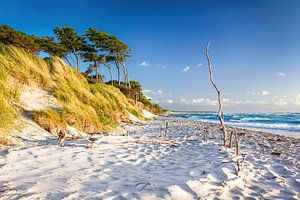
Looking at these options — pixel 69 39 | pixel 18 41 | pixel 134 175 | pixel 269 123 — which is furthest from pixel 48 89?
pixel 269 123

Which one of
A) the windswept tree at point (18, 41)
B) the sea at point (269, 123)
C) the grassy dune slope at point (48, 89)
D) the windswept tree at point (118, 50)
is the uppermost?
the windswept tree at point (118, 50)

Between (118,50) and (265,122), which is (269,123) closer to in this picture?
(265,122)

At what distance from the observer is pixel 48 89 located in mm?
9594

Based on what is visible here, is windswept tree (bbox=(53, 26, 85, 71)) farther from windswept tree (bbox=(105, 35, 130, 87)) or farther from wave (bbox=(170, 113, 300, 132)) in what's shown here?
wave (bbox=(170, 113, 300, 132))

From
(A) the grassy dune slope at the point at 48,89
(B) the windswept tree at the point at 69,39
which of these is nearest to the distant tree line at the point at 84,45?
(B) the windswept tree at the point at 69,39

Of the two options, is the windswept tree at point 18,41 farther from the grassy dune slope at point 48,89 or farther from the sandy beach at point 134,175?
the sandy beach at point 134,175

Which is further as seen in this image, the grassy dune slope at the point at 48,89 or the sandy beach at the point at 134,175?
the grassy dune slope at the point at 48,89

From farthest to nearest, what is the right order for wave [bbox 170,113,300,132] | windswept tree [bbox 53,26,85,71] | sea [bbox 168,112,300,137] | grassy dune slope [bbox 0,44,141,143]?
windswept tree [bbox 53,26,85,71] < wave [bbox 170,113,300,132] < sea [bbox 168,112,300,137] < grassy dune slope [bbox 0,44,141,143]

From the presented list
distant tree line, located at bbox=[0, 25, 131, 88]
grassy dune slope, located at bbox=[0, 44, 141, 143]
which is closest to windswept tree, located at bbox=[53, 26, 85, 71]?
distant tree line, located at bbox=[0, 25, 131, 88]

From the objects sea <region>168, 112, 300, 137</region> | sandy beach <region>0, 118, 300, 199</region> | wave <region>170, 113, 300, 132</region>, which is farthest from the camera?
wave <region>170, 113, 300, 132</region>

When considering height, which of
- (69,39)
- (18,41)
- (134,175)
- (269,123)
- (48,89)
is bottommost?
(269,123)

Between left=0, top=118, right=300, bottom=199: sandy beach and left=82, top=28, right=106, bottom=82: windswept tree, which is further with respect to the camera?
left=82, top=28, right=106, bottom=82: windswept tree

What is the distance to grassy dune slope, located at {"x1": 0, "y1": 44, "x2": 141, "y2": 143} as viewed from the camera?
23.2 feet

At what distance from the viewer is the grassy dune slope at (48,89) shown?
7.06 meters
